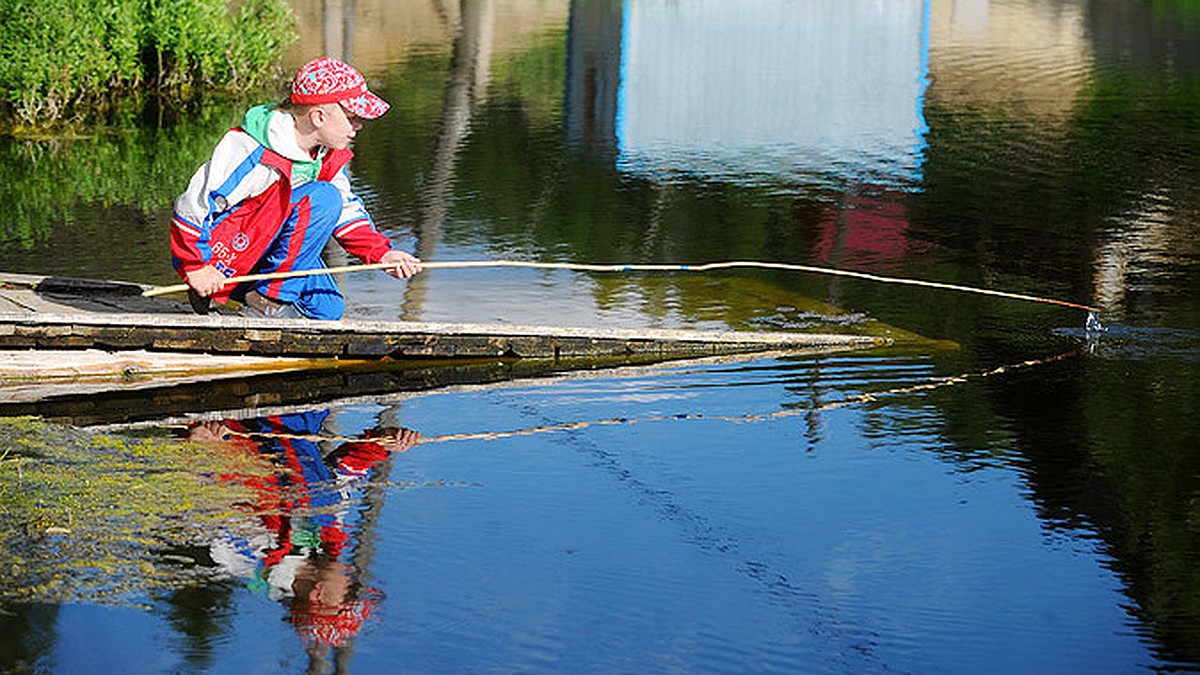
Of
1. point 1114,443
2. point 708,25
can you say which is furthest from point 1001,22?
point 1114,443

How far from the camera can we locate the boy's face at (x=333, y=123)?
7.92m

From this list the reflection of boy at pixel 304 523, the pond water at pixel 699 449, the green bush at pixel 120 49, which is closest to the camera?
the pond water at pixel 699 449

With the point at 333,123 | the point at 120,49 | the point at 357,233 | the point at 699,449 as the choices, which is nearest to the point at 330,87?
the point at 333,123

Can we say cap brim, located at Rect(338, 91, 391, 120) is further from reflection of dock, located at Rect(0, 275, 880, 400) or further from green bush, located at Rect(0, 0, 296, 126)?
green bush, located at Rect(0, 0, 296, 126)

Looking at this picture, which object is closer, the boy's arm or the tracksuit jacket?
the tracksuit jacket

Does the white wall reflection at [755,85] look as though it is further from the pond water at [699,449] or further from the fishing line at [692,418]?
the fishing line at [692,418]

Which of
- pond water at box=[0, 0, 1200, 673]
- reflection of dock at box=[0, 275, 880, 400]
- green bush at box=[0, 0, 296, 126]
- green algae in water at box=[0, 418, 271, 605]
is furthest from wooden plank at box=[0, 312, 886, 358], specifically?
green bush at box=[0, 0, 296, 126]

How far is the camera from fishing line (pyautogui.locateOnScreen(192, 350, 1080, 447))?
24.6 feet

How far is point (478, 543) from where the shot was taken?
6.18 m

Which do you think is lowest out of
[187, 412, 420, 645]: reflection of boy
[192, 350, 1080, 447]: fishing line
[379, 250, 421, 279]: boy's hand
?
[187, 412, 420, 645]: reflection of boy

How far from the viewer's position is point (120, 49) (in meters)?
17.1

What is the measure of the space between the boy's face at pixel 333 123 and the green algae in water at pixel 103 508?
153 cm

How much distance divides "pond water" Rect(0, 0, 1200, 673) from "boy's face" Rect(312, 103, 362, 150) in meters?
1.12

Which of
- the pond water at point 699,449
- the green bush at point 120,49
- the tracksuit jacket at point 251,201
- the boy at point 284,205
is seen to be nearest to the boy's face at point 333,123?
the boy at point 284,205
